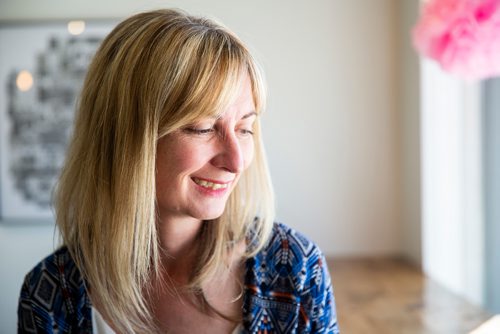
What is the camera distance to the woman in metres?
0.97

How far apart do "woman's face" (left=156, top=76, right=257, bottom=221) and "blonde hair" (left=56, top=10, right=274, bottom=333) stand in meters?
0.02

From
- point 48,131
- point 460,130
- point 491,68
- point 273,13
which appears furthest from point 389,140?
point 48,131

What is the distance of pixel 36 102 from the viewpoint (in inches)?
109

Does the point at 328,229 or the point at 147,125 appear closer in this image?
the point at 147,125

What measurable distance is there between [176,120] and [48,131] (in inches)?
79.9

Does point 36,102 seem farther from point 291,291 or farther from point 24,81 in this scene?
point 291,291

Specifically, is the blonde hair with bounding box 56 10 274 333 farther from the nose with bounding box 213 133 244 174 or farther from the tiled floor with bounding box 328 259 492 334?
the tiled floor with bounding box 328 259 492 334

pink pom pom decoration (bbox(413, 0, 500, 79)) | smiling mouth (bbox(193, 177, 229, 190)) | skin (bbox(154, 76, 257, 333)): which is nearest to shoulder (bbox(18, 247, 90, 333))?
skin (bbox(154, 76, 257, 333))

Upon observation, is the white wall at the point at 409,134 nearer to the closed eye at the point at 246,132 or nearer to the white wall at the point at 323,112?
the white wall at the point at 323,112

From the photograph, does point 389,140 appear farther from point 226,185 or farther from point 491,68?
point 226,185

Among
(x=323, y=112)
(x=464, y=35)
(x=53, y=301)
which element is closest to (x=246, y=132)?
(x=53, y=301)

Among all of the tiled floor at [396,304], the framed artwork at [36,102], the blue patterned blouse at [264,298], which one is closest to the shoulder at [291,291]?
the blue patterned blouse at [264,298]

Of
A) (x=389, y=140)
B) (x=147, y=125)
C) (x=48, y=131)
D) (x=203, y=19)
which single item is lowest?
(x=389, y=140)

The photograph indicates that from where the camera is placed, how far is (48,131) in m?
2.79
